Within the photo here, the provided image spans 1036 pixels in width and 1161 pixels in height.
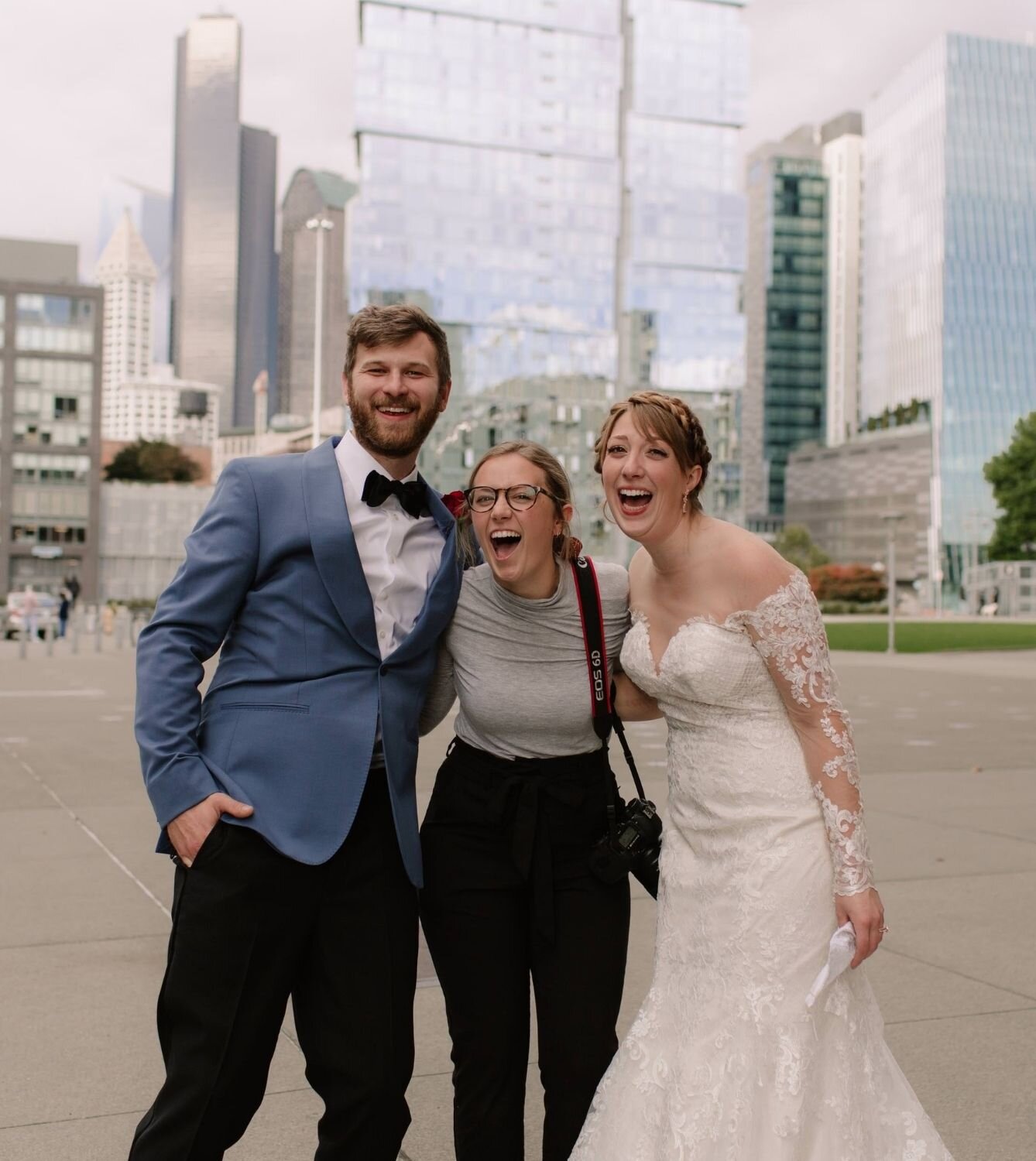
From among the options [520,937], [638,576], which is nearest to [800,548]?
[638,576]

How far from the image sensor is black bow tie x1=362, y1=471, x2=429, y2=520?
2.88 meters

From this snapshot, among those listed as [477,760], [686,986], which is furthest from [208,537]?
[686,986]

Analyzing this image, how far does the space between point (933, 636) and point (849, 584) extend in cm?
4518

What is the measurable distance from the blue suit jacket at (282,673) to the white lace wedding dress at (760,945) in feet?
→ 1.90

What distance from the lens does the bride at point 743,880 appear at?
264 cm

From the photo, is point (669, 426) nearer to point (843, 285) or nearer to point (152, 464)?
point (152, 464)

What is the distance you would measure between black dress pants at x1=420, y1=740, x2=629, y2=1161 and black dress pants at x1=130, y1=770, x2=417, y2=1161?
132mm

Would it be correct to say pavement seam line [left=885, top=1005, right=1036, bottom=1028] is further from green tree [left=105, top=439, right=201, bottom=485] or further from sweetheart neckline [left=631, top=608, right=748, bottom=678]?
green tree [left=105, top=439, right=201, bottom=485]

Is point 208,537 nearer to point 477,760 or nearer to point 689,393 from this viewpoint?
point 477,760

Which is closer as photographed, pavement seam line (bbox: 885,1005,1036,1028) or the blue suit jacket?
the blue suit jacket

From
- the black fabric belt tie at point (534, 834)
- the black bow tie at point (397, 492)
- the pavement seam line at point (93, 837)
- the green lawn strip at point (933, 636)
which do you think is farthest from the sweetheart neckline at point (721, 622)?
the green lawn strip at point (933, 636)

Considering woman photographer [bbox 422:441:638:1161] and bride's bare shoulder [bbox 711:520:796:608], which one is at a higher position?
bride's bare shoulder [bbox 711:520:796:608]

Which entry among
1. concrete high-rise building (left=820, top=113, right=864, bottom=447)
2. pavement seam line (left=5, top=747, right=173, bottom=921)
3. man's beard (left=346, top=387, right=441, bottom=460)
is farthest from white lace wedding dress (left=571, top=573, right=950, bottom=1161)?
concrete high-rise building (left=820, top=113, right=864, bottom=447)

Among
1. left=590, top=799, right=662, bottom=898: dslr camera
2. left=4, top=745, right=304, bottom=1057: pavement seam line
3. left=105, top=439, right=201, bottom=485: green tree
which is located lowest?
left=4, top=745, right=304, bottom=1057: pavement seam line
